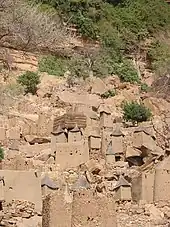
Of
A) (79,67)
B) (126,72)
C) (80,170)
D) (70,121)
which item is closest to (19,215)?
(80,170)

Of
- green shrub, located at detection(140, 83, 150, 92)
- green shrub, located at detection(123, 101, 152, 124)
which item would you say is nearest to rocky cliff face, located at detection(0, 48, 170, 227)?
green shrub, located at detection(123, 101, 152, 124)

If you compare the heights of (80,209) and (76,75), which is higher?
(76,75)

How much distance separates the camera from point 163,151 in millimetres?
18484

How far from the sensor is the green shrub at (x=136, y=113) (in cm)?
2269

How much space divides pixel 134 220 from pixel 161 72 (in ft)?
47.3

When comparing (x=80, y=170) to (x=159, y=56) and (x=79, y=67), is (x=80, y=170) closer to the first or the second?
(x=79, y=67)

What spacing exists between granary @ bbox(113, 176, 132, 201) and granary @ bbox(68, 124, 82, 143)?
3110 mm

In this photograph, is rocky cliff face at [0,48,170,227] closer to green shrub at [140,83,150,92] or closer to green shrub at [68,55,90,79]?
green shrub at [68,55,90,79]

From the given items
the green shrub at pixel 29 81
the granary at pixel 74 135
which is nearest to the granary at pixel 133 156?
the granary at pixel 74 135

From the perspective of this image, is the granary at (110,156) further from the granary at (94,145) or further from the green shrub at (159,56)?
the green shrub at (159,56)

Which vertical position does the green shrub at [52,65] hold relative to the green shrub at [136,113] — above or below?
above

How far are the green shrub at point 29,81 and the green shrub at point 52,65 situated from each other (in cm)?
145

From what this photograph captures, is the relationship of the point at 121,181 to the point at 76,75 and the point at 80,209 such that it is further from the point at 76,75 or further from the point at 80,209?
the point at 76,75

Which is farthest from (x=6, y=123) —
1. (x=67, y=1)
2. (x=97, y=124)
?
(x=67, y=1)
